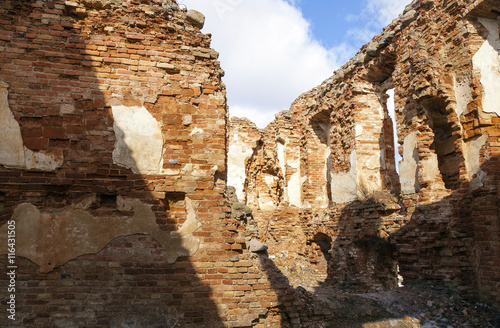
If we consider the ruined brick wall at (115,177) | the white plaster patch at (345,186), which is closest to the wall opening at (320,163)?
the white plaster patch at (345,186)

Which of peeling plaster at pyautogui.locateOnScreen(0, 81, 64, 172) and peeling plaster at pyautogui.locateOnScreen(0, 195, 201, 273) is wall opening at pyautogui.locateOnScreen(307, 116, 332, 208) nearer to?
peeling plaster at pyautogui.locateOnScreen(0, 195, 201, 273)

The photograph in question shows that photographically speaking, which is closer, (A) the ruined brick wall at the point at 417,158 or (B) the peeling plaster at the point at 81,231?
(B) the peeling plaster at the point at 81,231

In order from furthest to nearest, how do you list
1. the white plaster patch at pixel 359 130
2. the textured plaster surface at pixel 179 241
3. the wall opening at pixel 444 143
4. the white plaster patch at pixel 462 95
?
1. the white plaster patch at pixel 359 130
2. the wall opening at pixel 444 143
3. the white plaster patch at pixel 462 95
4. the textured plaster surface at pixel 179 241

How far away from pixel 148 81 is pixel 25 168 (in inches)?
68.8

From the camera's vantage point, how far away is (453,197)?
663cm

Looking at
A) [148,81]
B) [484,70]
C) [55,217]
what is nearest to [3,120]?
[55,217]

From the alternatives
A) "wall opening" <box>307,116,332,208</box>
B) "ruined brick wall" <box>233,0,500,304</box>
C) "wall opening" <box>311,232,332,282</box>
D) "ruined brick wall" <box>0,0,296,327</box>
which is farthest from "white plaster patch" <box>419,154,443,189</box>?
"wall opening" <box>307,116,332,208</box>

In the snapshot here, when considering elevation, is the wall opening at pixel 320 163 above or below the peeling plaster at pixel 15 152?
above

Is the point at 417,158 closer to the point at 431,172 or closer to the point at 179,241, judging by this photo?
the point at 431,172

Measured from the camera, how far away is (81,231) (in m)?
4.11

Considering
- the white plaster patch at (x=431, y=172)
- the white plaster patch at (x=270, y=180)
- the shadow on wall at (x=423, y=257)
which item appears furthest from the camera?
the white plaster patch at (x=270, y=180)

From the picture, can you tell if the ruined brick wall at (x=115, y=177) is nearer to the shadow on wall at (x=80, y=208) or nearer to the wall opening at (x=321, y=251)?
the shadow on wall at (x=80, y=208)

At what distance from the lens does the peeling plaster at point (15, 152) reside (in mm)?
4062

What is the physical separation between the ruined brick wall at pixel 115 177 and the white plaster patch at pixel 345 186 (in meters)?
6.05
